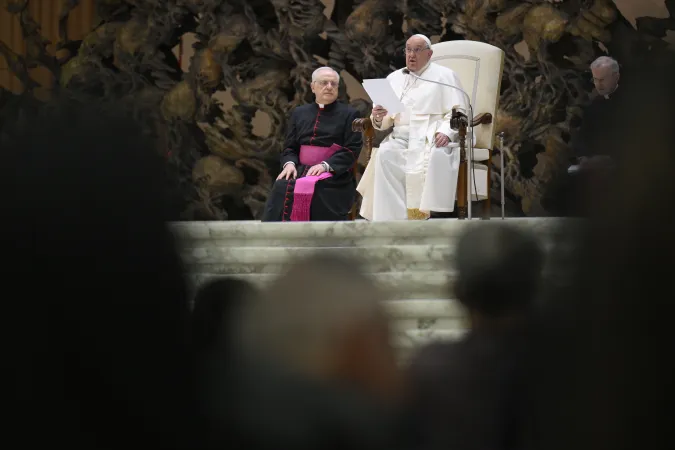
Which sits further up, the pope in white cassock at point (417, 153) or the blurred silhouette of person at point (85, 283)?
the blurred silhouette of person at point (85, 283)

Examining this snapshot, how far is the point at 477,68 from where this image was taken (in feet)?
23.4

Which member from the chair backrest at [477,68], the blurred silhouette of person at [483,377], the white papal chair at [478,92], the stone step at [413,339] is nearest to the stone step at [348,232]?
the stone step at [413,339]

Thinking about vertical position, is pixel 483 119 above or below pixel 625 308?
below

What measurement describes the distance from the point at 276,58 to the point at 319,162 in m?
2.71

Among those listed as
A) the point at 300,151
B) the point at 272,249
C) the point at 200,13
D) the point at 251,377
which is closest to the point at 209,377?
the point at 251,377

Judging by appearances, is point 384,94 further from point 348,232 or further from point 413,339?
point 413,339

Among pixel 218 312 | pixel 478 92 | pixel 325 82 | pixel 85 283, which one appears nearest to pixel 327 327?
pixel 218 312

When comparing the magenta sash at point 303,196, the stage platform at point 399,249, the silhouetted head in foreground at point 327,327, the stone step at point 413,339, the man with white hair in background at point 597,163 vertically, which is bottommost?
the magenta sash at point 303,196

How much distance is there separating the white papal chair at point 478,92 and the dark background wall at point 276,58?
1436mm

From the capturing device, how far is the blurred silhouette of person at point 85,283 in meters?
0.70

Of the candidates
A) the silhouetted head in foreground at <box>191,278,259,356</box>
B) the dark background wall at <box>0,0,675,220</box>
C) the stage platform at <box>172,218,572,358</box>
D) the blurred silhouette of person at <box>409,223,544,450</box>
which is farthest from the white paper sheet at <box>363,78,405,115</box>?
the silhouetted head in foreground at <box>191,278,259,356</box>

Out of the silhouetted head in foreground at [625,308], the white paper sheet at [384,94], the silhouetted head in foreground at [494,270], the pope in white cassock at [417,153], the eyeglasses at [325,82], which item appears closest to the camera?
the silhouetted head in foreground at [625,308]

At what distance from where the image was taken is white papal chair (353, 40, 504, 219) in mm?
6500

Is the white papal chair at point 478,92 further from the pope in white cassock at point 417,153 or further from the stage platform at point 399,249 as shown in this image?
the stage platform at point 399,249
